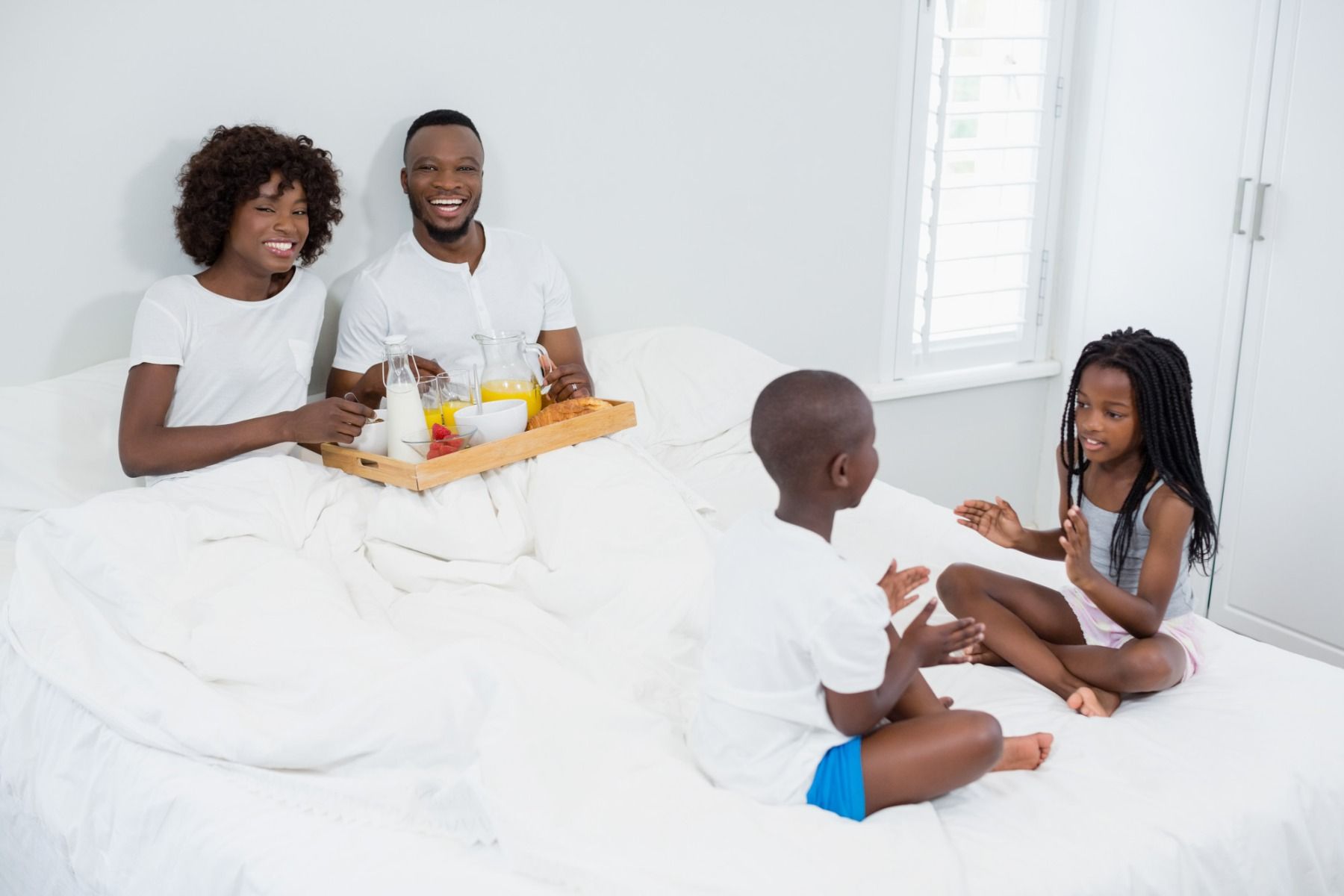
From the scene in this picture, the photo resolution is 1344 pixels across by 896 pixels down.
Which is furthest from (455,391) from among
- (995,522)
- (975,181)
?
(975,181)

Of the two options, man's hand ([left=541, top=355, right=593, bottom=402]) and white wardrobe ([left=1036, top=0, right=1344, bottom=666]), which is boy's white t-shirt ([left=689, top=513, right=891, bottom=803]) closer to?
man's hand ([left=541, top=355, right=593, bottom=402])

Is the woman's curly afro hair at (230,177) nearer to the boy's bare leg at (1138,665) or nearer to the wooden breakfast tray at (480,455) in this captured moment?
the wooden breakfast tray at (480,455)

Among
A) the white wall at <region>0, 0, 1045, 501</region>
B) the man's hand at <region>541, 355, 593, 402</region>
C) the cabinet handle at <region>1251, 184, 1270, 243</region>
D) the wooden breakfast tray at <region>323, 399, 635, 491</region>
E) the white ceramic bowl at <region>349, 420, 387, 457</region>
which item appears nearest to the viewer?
the wooden breakfast tray at <region>323, 399, 635, 491</region>

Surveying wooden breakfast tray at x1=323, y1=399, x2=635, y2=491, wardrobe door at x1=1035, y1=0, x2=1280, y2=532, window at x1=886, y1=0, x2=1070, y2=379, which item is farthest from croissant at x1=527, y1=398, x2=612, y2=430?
wardrobe door at x1=1035, y1=0, x2=1280, y2=532

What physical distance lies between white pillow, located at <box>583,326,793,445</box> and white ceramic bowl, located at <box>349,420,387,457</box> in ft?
1.87

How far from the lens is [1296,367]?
100 inches

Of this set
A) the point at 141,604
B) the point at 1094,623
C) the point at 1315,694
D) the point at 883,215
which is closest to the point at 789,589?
the point at 1094,623

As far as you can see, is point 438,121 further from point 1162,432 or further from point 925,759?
point 925,759

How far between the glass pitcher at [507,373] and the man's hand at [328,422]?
0.24 m

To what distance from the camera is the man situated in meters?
2.25

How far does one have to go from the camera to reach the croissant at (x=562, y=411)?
2.06m

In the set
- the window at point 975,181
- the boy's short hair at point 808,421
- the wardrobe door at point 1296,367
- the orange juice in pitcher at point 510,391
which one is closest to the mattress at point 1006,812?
the boy's short hair at point 808,421

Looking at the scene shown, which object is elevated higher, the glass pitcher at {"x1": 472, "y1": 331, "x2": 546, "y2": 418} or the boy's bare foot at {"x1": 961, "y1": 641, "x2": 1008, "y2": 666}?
the glass pitcher at {"x1": 472, "y1": 331, "x2": 546, "y2": 418}

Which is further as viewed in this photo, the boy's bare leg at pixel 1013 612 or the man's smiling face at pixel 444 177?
the man's smiling face at pixel 444 177
